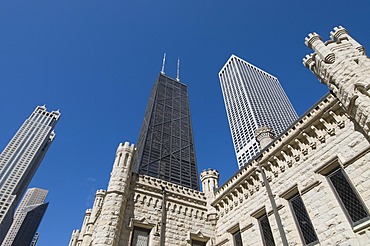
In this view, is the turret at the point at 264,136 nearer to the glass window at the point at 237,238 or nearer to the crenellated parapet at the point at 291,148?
the crenellated parapet at the point at 291,148

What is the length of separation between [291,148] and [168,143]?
24794 millimetres

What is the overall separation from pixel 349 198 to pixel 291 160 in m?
3.16

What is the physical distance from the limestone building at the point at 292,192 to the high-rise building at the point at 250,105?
2739 inches

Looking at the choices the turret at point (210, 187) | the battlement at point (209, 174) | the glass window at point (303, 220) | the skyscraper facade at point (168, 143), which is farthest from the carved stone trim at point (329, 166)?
the skyscraper facade at point (168, 143)

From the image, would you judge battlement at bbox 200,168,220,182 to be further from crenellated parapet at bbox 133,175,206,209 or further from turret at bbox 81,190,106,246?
turret at bbox 81,190,106,246

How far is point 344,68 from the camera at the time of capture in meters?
9.78

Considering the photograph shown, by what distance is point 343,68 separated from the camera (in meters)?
9.81

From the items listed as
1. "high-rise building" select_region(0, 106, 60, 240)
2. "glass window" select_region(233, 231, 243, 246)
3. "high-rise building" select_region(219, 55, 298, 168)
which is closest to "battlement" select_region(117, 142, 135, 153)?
"glass window" select_region(233, 231, 243, 246)

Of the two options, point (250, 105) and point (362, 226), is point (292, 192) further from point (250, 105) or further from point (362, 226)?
point (250, 105)

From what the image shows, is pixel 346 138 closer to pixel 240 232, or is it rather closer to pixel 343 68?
pixel 343 68

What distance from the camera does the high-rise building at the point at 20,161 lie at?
463ft

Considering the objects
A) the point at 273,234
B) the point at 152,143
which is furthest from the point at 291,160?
the point at 152,143

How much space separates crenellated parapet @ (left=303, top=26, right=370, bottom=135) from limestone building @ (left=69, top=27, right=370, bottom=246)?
0.04 m

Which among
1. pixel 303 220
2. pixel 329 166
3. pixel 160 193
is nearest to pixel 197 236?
pixel 160 193
